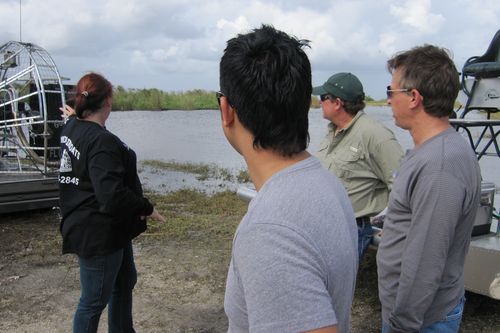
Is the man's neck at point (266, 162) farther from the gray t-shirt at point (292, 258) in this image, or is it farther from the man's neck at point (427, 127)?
the man's neck at point (427, 127)

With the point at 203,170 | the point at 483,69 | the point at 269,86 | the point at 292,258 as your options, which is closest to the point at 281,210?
the point at 292,258

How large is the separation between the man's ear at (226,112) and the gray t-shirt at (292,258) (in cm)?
18

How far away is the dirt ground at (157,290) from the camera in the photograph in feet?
13.0

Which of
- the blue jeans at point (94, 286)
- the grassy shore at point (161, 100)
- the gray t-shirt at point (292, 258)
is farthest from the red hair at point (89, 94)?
the grassy shore at point (161, 100)

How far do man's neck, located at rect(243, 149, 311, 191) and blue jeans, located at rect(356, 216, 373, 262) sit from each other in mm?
2247

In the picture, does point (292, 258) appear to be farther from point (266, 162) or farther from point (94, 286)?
point (94, 286)

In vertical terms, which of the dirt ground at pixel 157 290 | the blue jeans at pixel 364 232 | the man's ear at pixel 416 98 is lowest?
the dirt ground at pixel 157 290

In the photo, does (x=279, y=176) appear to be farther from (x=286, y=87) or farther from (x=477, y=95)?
(x=477, y=95)

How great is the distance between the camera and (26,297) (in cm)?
450

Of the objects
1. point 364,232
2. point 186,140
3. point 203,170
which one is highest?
point 364,232

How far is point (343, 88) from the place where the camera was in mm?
3348

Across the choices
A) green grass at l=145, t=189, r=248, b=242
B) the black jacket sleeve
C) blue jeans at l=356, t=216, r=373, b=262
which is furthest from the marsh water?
the black jacket sleeve

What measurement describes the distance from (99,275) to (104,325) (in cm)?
128

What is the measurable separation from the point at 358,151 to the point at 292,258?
92.0 inches
